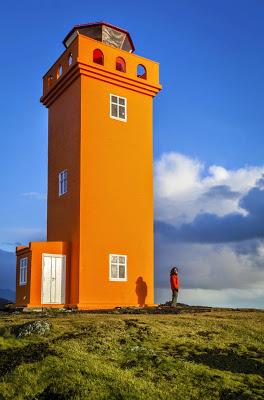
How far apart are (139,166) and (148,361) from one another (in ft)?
52.4

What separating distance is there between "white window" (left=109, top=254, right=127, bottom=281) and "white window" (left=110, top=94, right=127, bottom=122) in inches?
277

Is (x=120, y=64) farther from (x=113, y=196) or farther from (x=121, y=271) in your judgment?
(x=121, y=271)

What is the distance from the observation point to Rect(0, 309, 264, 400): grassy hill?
37.1 feet

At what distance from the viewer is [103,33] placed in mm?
29094

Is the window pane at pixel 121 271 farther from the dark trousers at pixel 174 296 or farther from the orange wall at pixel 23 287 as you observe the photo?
the orange wall at pixel 23 287

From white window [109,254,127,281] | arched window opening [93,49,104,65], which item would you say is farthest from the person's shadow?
arched window opening [93,49,104,65]

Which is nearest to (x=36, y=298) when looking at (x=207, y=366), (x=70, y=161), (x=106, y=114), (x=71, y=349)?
(x=70, y=161)

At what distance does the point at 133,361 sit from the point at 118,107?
1706 centimetres

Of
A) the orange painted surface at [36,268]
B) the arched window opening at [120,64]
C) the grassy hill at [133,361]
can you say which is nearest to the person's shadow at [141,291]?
the orange painted surface at [36,268]

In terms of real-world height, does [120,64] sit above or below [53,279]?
above

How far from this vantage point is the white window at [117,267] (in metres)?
25.7

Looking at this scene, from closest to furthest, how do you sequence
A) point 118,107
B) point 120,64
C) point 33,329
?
point 33,329 → point 118,107 → point 120,64

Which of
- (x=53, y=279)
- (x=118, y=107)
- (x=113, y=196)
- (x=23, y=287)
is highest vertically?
(x=118, y=107)

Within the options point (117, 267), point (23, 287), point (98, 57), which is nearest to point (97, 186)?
point (117, 267)
